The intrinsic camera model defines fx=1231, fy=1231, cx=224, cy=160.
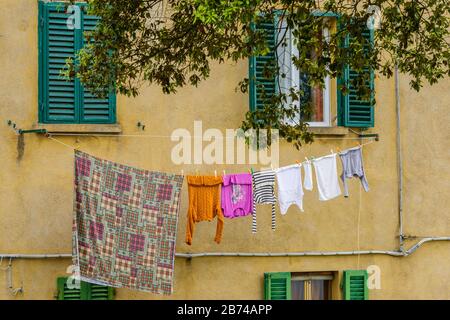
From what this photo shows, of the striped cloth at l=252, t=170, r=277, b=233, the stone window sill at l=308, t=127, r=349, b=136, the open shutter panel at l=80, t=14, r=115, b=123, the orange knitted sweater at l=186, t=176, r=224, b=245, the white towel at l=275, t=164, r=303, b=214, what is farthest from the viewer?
the stone window sill at l=308, t=127, r=349, b=136

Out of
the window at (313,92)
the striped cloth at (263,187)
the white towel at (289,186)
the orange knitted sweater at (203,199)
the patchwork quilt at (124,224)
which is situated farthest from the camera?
the window at (313,92)

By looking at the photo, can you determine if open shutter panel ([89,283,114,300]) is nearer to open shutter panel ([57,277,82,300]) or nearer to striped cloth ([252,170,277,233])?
open shutter panel ([57,277,82,300])

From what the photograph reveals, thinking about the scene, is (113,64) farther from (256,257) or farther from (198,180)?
(256,257)

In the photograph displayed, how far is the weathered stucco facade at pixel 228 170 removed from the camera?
1509 centimetres

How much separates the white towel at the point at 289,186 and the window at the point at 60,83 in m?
2.25

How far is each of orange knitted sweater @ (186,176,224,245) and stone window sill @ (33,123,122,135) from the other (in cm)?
123

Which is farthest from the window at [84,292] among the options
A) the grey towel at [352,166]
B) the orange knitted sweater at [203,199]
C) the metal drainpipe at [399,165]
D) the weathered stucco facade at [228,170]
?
the metal drainpipe at [399,165]

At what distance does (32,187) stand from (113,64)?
2.74 m

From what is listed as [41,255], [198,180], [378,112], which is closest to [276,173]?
[198,180]

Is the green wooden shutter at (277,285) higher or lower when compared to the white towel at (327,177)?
lower

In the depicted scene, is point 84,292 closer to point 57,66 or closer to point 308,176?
Result: point 57,66

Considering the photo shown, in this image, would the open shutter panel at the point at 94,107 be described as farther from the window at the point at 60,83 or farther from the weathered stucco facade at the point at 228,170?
the weathered stucco facade at the point at 228,170

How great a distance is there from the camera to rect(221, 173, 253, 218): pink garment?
1488 cm

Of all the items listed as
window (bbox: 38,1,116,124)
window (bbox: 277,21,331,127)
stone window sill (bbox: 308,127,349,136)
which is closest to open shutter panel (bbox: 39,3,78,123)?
window (bbox: 38,1,116,124)
